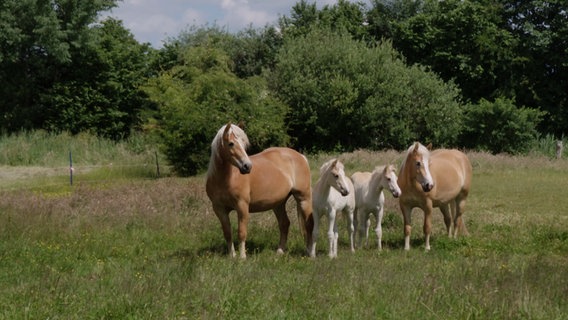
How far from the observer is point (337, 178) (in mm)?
9578

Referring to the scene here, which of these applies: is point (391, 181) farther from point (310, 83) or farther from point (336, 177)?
point (310, 83)

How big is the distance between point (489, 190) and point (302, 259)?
39.7 feet

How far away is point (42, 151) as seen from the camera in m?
30.8

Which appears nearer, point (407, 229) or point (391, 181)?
point (391, 181)

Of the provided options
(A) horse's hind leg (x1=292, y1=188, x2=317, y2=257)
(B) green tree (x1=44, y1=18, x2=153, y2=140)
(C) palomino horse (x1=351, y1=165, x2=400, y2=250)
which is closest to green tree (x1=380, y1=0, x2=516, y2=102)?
(B) green tree (x1=44, y1=18, x2=153, y2=140)

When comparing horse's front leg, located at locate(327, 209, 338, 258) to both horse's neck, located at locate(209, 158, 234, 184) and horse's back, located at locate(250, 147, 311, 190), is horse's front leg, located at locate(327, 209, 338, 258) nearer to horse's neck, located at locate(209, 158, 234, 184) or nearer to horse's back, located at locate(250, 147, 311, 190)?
horse's back, located at locate(250, 147, 311, 190)

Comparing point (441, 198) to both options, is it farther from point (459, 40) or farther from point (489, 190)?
point (459, 40)

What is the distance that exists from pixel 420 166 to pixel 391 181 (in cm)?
69

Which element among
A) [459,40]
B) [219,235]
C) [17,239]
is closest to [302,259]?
[219,235]

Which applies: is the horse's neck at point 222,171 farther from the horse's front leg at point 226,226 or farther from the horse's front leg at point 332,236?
the horse's front leg at point 332,236

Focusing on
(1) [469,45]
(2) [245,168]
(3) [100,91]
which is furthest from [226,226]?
(1) [469,45]

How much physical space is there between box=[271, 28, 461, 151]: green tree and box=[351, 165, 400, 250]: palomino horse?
22416 millimetres

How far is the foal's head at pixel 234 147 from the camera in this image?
8.91 m

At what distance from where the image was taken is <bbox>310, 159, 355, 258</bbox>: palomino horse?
31.4ft
